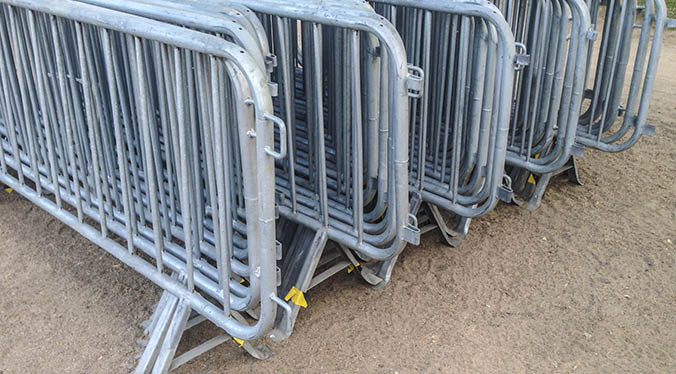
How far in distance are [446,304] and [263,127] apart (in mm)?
1905

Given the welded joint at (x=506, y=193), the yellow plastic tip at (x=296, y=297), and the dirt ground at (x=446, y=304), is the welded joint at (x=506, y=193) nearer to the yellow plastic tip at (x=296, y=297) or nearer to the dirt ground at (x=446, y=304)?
the dirt ground at (x=446, y=304)

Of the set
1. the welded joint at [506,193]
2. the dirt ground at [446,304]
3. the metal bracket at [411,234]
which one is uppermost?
the metal bracket at [411,234]

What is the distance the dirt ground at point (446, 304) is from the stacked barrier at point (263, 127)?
0.53 feet

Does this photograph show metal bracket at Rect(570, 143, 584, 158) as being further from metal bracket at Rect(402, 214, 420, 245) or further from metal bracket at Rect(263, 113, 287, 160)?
metal bracket at Rect(263, 113, 287, 160)

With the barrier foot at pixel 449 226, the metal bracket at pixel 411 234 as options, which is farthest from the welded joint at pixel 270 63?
the barrier foot at pixel 449 226

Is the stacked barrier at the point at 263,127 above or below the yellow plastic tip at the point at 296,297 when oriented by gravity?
above

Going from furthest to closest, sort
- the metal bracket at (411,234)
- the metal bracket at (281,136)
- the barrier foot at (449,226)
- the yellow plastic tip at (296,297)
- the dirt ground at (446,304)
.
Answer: the barrier foot at (449,226) < the yellow plastic tip at (296,297) < the dirt ground at (446,304) < the metal bracket at (411,234) < the metal bracket at (281,136)

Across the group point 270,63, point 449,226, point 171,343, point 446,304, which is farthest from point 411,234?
point 449,226

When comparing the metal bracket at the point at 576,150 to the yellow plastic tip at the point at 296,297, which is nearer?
the yellow plastic tip at the point at 296,297

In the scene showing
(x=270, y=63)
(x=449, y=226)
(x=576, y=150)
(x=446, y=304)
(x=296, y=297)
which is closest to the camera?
(x=270, y=63)

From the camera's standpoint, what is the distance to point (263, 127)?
7.10 feet

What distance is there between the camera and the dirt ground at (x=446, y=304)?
3.21 metres

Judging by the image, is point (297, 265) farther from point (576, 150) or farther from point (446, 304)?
point (576, 150)

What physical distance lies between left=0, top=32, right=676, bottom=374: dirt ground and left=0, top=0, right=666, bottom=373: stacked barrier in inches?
6.4
